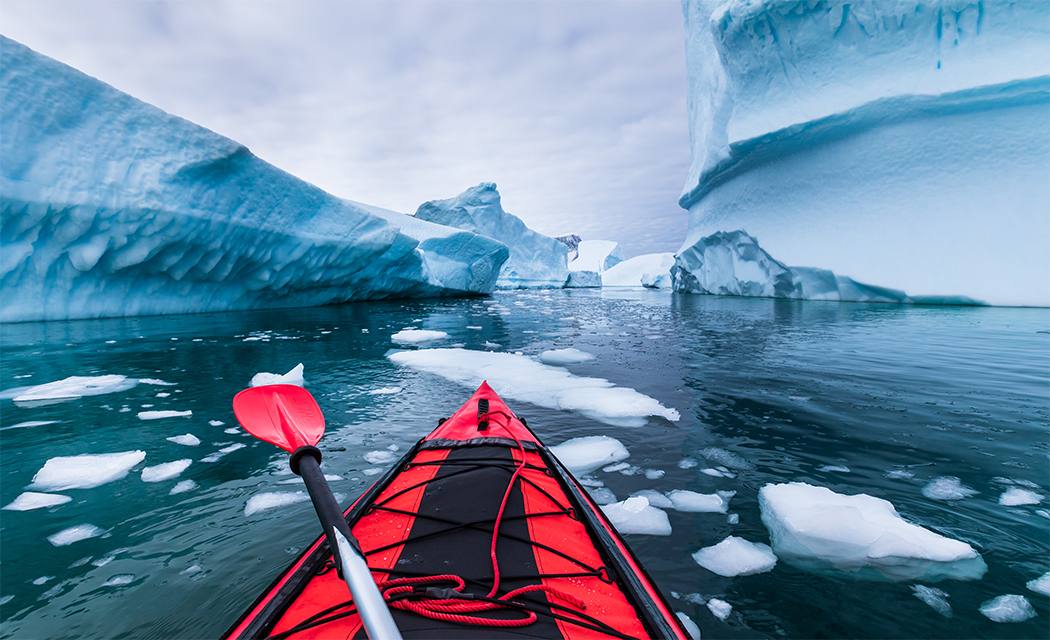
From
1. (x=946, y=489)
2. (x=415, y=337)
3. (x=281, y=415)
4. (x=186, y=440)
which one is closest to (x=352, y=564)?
(x=281, y=415)

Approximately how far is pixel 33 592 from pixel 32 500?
0.98 metres

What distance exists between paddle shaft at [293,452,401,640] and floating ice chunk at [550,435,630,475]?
1.68 m

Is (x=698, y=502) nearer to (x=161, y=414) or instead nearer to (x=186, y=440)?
(x=186, y=440)

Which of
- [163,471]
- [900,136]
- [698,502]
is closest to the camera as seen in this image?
[698,502]

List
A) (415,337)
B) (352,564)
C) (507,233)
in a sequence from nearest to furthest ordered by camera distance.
→ (352,564)
(415,337)
(507,233)

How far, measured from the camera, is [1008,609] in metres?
1.53

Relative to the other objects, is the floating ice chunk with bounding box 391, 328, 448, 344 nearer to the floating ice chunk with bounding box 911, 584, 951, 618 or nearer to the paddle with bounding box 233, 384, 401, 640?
the paddle with bounding box 233, 384, 401, 640

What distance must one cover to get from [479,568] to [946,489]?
2.63m

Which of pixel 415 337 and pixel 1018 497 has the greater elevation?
pixel 415 337

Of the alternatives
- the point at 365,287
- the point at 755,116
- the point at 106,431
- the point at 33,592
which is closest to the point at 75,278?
the point at 365,287

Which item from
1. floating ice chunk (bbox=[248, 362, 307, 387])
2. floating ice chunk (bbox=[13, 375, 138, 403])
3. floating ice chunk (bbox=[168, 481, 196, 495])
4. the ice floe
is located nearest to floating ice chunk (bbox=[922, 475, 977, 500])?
floating ice chunk (bbox=[168, 481, 196, 495])

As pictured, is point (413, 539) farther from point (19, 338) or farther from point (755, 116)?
point (755, 116)

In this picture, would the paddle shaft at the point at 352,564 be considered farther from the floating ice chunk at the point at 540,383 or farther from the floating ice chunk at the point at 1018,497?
the floating ice chunk at the point at 1018,497

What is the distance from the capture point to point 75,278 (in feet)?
32.7
